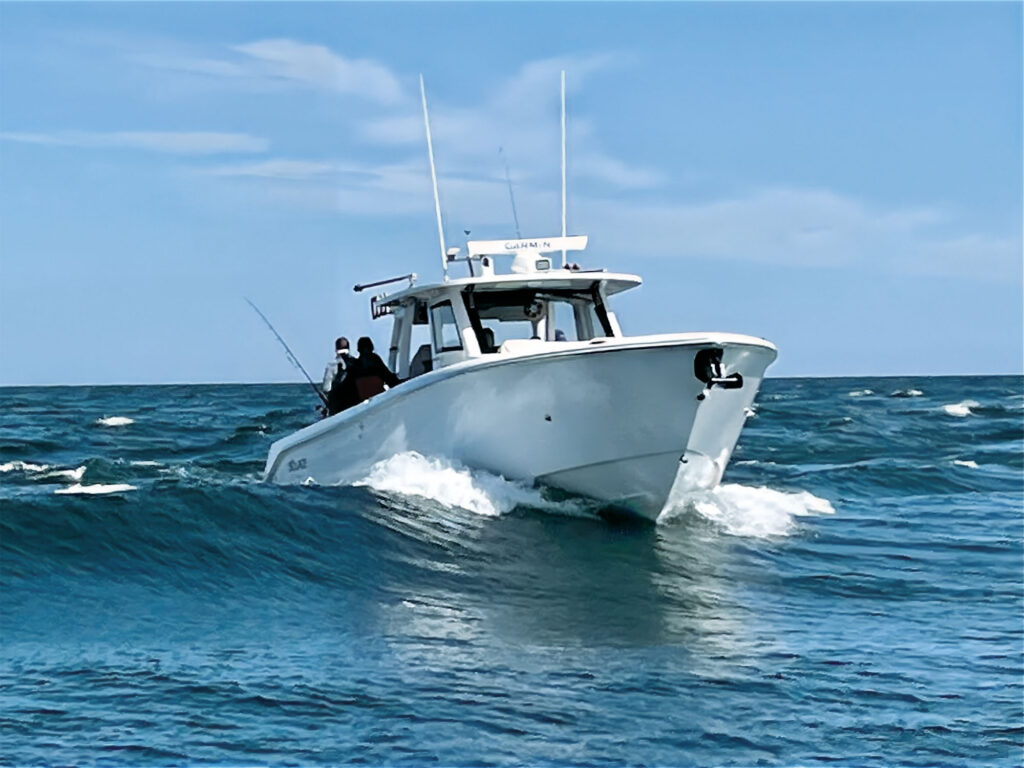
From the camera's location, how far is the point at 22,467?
77.9 feet

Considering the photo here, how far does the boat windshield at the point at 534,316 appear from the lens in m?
14.0

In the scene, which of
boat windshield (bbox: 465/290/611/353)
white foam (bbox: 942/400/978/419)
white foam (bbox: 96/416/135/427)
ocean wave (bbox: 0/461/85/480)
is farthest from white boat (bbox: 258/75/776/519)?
white foam (bbox: 942/400/978/419)

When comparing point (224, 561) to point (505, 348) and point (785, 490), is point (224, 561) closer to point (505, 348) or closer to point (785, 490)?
point (505, 348)

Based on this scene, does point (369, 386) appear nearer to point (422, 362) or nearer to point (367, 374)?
point (367, 374)

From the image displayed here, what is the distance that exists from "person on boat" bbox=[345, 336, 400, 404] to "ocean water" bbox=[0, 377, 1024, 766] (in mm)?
1074

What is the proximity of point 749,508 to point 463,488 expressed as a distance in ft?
13.8

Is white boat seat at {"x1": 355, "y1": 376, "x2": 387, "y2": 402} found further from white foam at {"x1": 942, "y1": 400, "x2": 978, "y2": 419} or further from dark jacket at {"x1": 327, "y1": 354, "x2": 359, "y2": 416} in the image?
white foam at {"x1": 942, "y1": 400, "x2": 978, "y2": 419}

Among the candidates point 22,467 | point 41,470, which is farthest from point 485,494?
point 22,467

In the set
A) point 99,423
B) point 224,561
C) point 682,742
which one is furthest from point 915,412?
point 682,742

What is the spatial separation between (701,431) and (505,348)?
212 centimetres

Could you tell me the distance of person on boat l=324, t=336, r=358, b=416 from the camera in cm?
1469

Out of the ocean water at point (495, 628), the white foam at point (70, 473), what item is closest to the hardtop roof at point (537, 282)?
the ocean water at point (495, 628)

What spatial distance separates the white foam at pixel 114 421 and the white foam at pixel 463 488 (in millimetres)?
26394

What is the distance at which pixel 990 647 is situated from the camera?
9.01 metres
